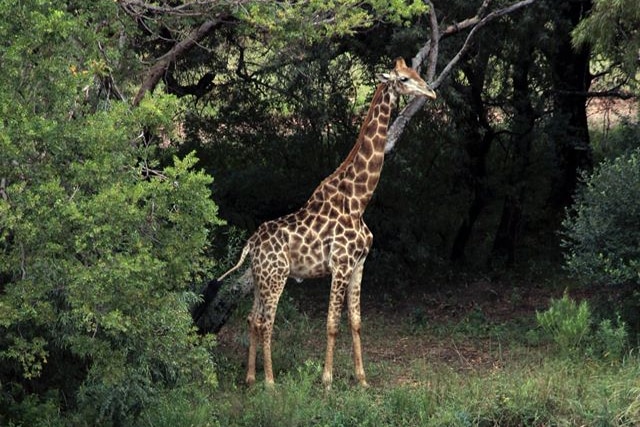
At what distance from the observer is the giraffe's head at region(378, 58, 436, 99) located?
10.7m

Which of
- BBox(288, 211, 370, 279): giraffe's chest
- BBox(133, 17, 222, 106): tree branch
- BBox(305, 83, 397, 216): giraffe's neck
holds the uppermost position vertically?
BBox(133, 17, 222, 106): tree branch

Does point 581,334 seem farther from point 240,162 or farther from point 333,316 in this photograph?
point 240,162

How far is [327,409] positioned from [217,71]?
6.59m

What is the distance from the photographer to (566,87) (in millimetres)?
16141

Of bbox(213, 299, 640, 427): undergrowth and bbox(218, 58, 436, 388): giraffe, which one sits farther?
bbox(218, 58, 436, 388): giraffe

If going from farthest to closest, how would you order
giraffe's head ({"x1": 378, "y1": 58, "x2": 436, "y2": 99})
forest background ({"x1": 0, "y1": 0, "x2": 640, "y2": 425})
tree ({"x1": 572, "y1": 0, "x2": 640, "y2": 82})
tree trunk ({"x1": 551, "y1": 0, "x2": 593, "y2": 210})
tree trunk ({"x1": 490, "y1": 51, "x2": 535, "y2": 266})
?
tree trunk ({"x1": 490, "y1": 51, "x2": 535, "y2": 266})
tree trunk ({"x1": 551, "y1": 0, "x2": 593, "y2": 210})
tree ({"x1": 572, "y1": 0, "x2": 640, "y2": 82})
giraffe's head ({"x1": 378, "y1": 58, "x2": 436, "y2": 99})
forest background ({"x1": 0, "y1": 0, "x2": 640, "y2": 425})

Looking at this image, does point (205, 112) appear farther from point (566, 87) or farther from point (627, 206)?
point (627, 206)

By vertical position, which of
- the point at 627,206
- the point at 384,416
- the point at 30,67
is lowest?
the point at 384,416

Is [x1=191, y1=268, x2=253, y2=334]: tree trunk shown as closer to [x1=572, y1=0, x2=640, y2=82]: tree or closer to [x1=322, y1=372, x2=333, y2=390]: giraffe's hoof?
[x1=322, y1=372, x2=333, y2=390]: giraffe's hoof

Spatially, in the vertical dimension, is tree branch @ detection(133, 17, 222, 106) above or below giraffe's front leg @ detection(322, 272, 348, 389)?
above

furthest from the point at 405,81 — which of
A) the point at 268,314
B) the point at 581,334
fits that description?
the point at 581,334

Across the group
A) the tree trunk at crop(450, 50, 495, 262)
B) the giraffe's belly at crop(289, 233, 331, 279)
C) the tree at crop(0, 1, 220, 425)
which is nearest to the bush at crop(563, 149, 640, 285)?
the giraffe's belly at crop(289, 233, 331, 279)

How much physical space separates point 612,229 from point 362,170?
2650 millimetres

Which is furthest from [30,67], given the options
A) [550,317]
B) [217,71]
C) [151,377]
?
[217,71]
